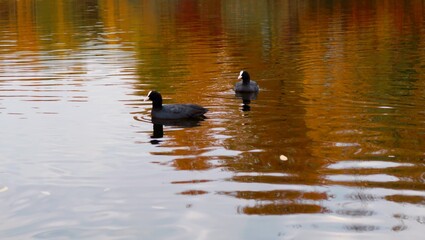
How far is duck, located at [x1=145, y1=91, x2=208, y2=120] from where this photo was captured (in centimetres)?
2575

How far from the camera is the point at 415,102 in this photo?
92.3 feet

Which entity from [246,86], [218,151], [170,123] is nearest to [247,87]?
[246,86]

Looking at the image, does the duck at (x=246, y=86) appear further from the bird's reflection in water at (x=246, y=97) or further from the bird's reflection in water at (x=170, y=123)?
the bird's reflection in water at (x=170, y=123)

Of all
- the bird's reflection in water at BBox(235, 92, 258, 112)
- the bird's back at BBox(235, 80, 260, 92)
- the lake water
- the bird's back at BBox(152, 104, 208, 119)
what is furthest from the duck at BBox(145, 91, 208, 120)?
the bird's back at BBox(235, 80, 260, 92)

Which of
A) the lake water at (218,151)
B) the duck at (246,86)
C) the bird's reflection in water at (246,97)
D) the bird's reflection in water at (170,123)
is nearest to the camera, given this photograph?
the lake water at (218,151)

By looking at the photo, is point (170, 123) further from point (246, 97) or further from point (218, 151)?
point (246, 97)

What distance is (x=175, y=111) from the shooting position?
2594 centimetres

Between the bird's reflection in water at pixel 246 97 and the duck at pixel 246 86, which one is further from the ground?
the duck at pixel 246 86

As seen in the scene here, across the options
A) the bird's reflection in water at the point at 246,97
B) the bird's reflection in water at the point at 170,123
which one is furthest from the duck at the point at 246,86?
the bird's reflection in water at the point at 170,123

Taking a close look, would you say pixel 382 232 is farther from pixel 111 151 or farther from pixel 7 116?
pixel 7 116

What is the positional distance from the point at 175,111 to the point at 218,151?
5.39 m

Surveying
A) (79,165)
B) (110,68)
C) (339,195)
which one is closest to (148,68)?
(110,68)

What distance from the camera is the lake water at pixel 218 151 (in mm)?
14796

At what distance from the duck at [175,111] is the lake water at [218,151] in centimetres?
34
